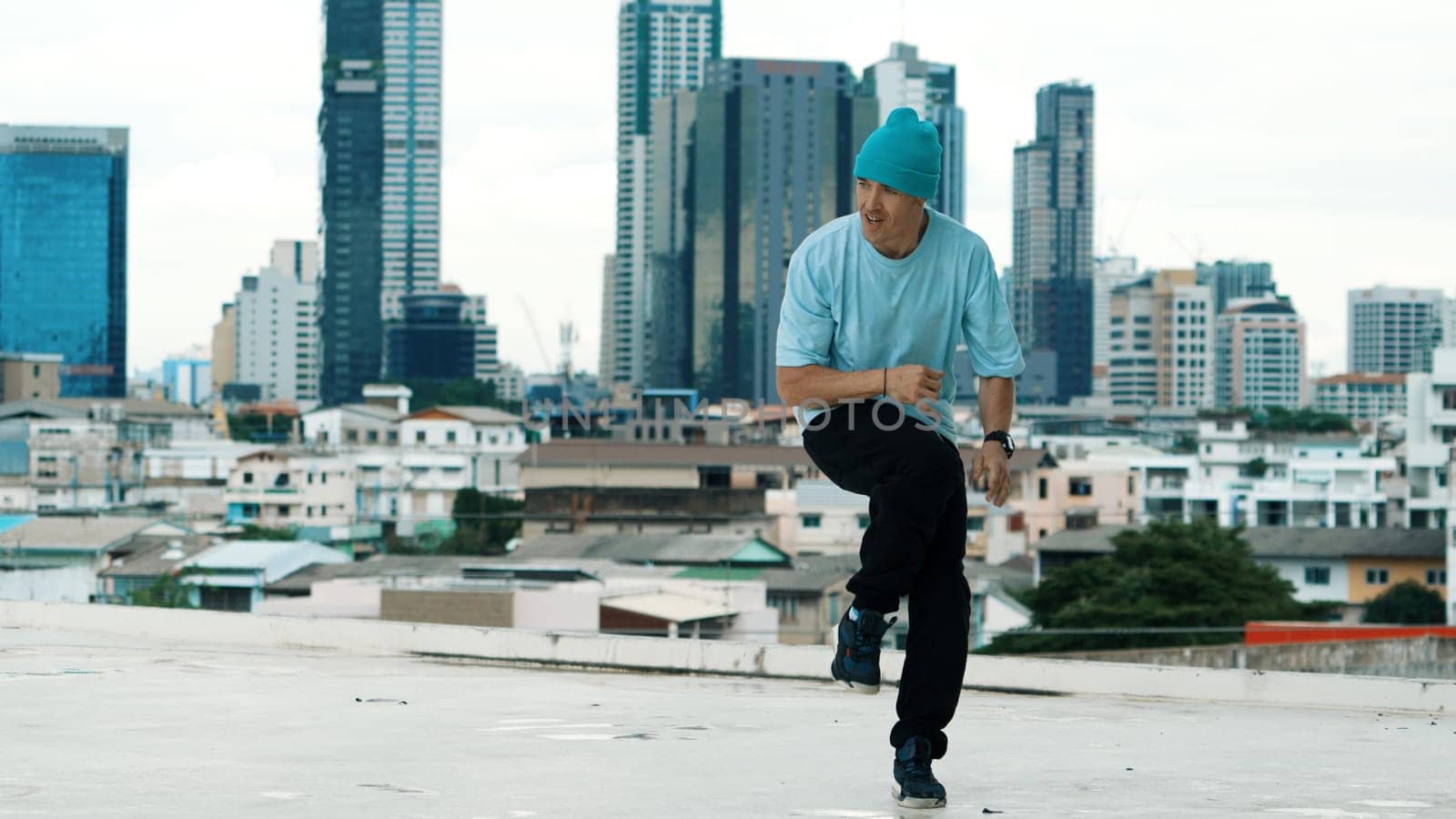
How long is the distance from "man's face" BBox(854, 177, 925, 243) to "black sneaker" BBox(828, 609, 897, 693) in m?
0.54

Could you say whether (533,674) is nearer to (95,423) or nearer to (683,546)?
(683,546)

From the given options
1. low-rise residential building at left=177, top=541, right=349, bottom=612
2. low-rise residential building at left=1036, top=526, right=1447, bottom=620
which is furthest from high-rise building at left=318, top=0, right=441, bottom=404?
low-rise residential building at left=1036, top=526, right=1447, bottom=620

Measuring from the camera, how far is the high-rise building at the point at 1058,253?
187m

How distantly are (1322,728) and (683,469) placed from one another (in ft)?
153

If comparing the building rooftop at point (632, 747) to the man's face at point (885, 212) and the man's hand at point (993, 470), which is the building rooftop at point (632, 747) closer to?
the man's hand at point (993, 470)

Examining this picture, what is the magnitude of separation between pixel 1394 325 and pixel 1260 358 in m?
19.2

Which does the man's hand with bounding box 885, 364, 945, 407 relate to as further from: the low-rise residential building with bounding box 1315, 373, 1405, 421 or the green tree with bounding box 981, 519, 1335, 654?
the low-rise residential building with bounding box 1315, 373, 1405, 421

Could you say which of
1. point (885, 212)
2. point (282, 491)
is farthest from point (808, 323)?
point (282, 491)

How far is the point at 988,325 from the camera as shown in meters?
2.94

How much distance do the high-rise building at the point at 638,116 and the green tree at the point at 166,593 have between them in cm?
11705

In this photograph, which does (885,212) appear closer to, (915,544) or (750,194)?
(915,544)

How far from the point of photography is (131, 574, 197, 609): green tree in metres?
33.2

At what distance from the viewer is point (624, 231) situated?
15938 centimetres

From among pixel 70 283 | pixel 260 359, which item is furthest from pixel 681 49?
pixel 70 283
